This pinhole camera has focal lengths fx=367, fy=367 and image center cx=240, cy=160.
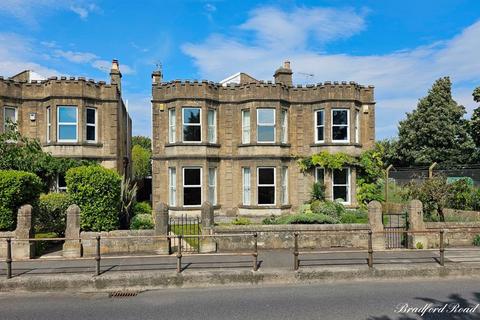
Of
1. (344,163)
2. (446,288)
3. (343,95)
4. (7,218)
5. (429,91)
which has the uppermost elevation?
(429,91)

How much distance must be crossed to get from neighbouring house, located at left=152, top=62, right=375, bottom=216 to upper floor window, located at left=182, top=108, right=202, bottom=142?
5cm

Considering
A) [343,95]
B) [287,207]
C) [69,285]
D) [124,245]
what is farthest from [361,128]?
[69,285]

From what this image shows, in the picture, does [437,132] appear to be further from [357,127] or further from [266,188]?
[266,188]

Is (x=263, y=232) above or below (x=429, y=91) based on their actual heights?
below

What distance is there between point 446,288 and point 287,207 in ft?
36.7

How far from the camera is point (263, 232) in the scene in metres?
12.3

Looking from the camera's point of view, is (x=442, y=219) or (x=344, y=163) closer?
(x=442, y=219)

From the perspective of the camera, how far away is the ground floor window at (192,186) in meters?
18.6

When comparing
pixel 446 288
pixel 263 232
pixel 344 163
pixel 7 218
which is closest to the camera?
pixel 446 288

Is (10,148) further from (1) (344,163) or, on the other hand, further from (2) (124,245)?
(1) (344,163)

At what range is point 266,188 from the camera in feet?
63.0

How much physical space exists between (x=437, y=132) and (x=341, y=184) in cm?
2103

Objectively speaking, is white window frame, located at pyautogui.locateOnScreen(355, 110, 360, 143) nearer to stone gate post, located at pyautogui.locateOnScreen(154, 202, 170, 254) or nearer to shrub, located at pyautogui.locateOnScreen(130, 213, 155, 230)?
shrub, located at pyautogui.locateOnScreen(130, 213, 155, 230)

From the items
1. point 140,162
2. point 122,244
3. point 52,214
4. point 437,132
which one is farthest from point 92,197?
point 140,162
